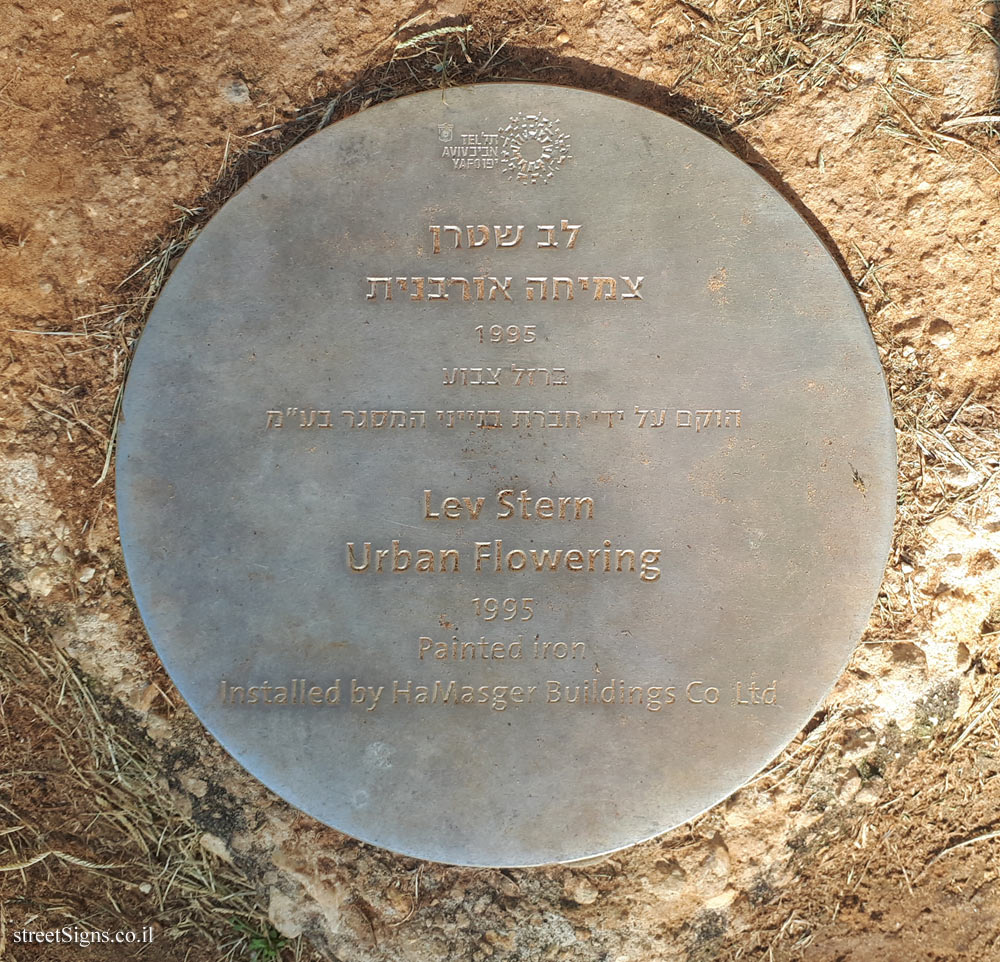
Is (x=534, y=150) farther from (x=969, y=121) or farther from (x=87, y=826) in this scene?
(x=87, y=826)

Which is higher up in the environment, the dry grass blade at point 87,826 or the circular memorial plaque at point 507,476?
the circular memorial plaque at point 507,476

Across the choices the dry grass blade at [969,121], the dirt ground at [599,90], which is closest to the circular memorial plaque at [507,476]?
the dirt ground at [599,90]

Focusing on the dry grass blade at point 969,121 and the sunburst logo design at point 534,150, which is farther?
the dry grass blade at point 969,121

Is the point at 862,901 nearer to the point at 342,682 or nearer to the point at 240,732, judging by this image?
the point at 342,682

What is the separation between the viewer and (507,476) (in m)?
1.90

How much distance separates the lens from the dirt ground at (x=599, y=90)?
82.6 inches

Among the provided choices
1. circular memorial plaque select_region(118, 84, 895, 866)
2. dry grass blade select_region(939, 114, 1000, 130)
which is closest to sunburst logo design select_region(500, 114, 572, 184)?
circular memorial plaque select_region(118, 84, 895, 866)

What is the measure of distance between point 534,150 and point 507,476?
809 mm

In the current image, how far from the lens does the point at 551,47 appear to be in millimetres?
2131

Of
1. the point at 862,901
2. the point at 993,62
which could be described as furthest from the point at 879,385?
the point at 862,901

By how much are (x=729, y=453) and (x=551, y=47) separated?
1.19m

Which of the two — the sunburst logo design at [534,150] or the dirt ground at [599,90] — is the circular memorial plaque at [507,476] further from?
the dirt ground at [599,90]

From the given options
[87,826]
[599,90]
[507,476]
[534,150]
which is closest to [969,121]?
[599,90]

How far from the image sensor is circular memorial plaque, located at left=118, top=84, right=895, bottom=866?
187 cm
